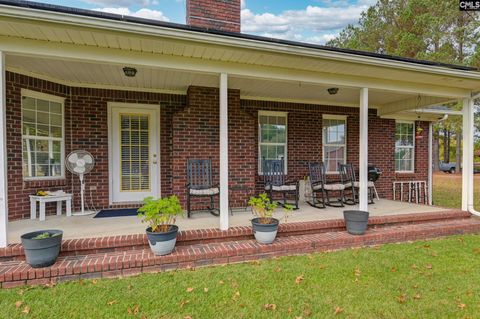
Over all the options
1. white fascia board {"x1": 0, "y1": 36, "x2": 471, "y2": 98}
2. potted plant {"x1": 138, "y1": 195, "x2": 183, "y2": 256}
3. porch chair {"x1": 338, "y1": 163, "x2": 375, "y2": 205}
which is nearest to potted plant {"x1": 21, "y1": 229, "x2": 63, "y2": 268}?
potted plant {"x1": 138, "y1": 195, "x2": 183, "y2": 256}

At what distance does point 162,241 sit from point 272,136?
396 cm

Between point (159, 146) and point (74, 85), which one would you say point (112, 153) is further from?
point (74, 85)

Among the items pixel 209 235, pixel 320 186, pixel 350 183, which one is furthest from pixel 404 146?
pixel 209 235

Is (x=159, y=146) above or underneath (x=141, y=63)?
underneath

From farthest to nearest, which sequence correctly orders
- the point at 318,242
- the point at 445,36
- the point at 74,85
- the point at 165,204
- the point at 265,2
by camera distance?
the point at 265,2, the point at 445,36, the point at 74,85, the point at 318,242, the point at 165,204

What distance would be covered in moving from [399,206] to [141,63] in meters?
5.34

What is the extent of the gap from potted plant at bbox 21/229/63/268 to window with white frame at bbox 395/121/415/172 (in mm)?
7997

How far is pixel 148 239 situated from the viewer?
321 centimetres

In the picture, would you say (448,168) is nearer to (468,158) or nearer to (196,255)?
(468,158)

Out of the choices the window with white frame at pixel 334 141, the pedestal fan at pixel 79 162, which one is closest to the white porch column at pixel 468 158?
the window with white frame at pixel 334 141

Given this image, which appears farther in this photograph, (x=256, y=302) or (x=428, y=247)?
(x=428, y=247)

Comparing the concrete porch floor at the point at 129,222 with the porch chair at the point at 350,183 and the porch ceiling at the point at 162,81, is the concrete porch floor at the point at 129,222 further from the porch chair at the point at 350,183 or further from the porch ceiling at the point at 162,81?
the porch ceiling at the point at 162,81

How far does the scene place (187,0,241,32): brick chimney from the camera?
5.16 metres

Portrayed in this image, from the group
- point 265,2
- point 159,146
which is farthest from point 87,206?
point 265,2
